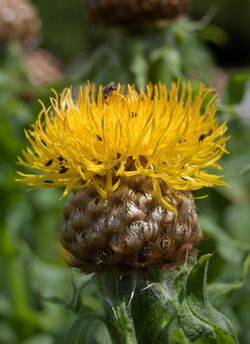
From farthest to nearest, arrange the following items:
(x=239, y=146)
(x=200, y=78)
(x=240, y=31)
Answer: (x=240, y=31)
(x=200, y=78)
(x=239, y=146)

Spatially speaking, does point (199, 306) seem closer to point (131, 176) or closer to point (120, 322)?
point (120, 322)

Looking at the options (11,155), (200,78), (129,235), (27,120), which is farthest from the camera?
(27,120)

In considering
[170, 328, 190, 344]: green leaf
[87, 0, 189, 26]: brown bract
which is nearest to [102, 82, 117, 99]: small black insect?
[170, 328, 190, 344]: green leaf

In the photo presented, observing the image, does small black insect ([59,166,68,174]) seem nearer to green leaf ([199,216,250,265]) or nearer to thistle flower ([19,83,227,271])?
thistle flower ([19,83,227,271])

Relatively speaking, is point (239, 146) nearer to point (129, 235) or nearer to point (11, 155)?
point (11, 155)

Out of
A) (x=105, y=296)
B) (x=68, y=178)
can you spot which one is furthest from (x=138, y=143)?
(x=105, y=296)

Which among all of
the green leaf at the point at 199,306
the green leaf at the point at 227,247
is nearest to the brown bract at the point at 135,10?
the green leaf at the point at 227,247
